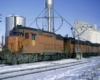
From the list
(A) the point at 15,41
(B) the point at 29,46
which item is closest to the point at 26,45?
(B) the point at 29,46

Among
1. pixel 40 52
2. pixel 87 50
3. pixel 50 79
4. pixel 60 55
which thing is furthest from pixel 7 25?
pixel 50 79

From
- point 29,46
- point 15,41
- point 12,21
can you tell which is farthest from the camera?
point 12,21

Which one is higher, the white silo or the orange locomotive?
the white silo

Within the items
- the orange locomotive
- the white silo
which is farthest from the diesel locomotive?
the white silo

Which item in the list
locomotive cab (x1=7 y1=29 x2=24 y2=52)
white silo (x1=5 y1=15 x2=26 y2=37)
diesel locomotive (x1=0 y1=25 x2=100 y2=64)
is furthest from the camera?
white silo (x1=5 y1=15 x2=26 y2=37)

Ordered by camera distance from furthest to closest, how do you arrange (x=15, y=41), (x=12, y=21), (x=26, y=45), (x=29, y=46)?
(x=12, y=21)
(x=29, y=46)
(x=26, y=45)
(x=15, y=41)

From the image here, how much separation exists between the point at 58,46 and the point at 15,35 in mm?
10430

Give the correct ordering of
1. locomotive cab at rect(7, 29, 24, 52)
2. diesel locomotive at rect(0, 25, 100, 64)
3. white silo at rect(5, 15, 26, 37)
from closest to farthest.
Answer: diesel locomotive at rect(0, 25, 100, 64) < locomotive cab at rect(7, 29, 24, 52) < white silo at rect(5, 15, 26, 37)

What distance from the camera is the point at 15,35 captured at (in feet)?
65.4

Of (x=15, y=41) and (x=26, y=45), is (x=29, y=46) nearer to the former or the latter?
(x=26, y=45)

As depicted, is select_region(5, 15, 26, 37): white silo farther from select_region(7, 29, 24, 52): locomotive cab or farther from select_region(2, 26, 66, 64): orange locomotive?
select_region(7, 29, 24, 52): locomotive cab

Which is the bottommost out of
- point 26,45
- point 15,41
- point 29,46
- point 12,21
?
point 29,46

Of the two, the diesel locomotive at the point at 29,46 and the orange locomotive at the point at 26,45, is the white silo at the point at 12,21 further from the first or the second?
the orange locomotive at the point at 26,45

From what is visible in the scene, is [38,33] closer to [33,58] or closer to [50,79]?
[33,58]
